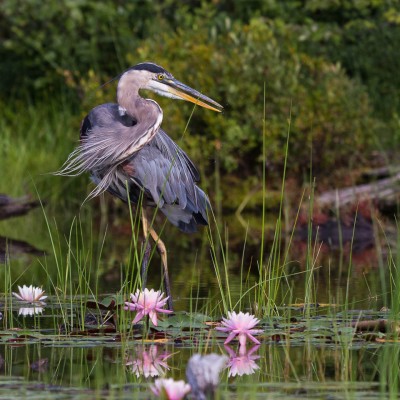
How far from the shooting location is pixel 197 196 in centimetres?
663

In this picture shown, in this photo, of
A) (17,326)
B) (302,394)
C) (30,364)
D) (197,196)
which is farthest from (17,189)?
(302,394)

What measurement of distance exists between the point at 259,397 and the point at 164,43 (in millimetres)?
9338

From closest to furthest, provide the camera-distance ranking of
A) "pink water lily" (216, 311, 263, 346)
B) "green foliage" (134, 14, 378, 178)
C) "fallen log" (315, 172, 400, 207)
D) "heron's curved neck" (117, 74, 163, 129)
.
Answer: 1. "pink water lily" (216, 311, 263, 346)
2. "heron's curved neck" (117, 74, 163, 129)
3. "fallen log" (315, 172, 400, 207)
4. "green foliage" (134, 14, 378, 178)

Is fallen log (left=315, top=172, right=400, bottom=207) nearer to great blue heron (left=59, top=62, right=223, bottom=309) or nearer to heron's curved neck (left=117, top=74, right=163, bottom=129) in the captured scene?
great blue heron (left=59, top=62, right=223, bottom=309)

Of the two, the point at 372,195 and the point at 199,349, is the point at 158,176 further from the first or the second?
the point at 372,195

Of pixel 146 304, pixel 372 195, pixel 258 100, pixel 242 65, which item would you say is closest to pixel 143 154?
pixel 146 304

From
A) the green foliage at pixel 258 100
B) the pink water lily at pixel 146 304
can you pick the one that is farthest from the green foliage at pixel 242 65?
the pink water lily at pixel 146 304

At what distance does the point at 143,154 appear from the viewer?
21.4ft

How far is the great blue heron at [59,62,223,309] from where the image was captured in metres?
6.39

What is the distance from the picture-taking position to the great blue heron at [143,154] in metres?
6.39

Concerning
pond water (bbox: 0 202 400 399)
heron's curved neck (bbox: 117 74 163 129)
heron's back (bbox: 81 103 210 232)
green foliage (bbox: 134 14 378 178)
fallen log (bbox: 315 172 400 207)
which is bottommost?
pond water (bbox: 0 202 400 399)

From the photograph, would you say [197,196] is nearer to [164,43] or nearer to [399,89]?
[164,43]

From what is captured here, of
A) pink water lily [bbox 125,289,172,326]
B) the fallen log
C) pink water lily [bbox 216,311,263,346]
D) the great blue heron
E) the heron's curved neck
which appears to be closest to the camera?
pink water lily [bbox 216,311,263,346]

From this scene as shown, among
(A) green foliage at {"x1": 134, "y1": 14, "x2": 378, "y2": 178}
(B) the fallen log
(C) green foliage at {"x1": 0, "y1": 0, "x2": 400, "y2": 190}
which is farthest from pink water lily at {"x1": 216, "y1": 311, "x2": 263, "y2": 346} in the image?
(A) green foliage at {"x1": 134, "y1": 14, "x2": 378, "y2": 178}
